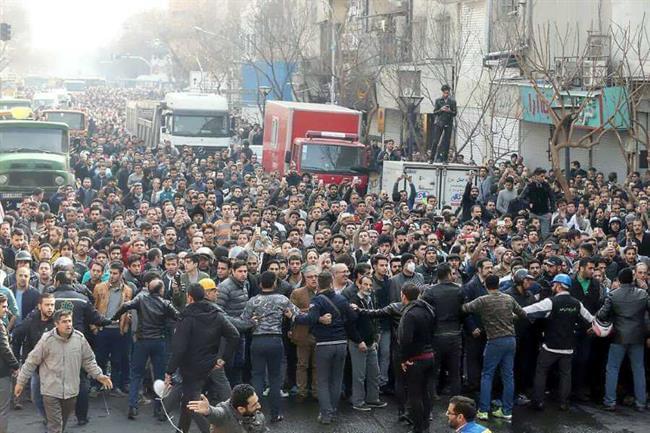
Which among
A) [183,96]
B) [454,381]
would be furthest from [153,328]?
[183,96]

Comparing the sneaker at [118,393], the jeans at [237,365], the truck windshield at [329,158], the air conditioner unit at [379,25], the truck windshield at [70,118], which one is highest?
the air conditioner unit at [379,25]

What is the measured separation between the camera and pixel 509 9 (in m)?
37.6

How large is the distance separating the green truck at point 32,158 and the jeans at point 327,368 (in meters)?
18.7

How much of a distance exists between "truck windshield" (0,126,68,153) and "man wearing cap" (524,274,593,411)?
68.9ft

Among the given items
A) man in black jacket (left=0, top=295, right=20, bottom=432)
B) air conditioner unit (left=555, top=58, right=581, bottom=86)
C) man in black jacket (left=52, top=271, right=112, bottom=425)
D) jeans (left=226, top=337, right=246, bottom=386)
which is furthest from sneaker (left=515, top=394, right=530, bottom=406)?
air conditioner unit (left=555, top=58, right=581, bottom=86)

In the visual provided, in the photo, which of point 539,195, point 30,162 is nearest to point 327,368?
point 539,195

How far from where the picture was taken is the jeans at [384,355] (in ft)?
47.7

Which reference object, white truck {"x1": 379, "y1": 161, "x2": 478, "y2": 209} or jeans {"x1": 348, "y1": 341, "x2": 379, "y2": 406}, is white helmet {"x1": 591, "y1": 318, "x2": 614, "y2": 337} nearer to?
jeans {"x1": 348, "y1": 341, "x2": 379, "y2": 406}

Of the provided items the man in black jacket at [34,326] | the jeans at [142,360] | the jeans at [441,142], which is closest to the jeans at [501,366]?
the jeans at [142,360]

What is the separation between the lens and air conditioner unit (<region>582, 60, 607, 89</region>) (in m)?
28.8

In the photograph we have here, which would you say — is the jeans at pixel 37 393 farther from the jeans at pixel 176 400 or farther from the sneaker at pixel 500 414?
the sneaker at pixel 500 414

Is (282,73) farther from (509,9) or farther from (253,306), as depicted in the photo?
(253,306)

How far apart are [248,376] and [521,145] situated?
2370cm

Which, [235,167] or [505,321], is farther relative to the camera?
[235,167]
